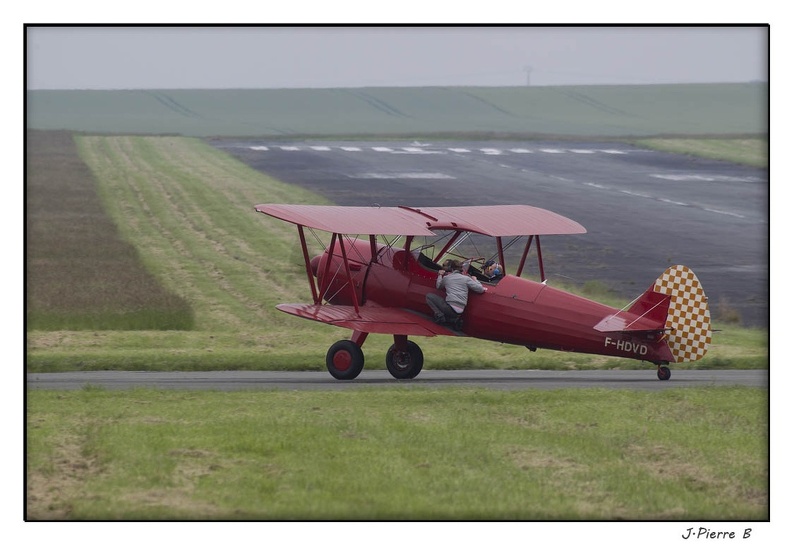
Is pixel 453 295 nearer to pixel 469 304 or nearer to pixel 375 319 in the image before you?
pixel 469 304

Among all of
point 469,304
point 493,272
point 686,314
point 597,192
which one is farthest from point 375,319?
point 597,192

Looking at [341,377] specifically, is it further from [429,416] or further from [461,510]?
[461,510]

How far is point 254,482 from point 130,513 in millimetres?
1600

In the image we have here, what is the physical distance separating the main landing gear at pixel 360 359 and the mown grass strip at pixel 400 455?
6.32 ft

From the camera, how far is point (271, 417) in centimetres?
1788

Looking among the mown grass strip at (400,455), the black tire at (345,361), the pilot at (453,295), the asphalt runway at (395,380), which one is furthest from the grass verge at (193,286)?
the mown grass strip at (400,455)

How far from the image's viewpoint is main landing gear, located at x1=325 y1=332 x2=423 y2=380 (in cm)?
2214

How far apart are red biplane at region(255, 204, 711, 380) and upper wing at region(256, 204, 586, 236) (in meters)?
0.02

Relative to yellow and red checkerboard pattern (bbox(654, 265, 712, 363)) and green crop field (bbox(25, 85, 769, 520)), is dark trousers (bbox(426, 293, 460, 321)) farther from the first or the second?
yellow and red checkerboard pattern (bbox(654, 265, 712, 363))

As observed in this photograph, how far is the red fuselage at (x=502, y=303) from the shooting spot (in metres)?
21.0

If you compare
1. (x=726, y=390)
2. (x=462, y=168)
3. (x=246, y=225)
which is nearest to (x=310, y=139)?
(x=462, y=168)

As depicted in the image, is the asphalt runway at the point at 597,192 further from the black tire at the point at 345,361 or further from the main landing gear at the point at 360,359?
the black tire at the point at 345,361

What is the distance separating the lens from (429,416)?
18.1 metres

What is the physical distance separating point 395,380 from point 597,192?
36.0 m
